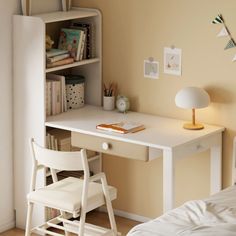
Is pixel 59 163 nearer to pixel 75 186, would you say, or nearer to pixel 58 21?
pixel 75 186

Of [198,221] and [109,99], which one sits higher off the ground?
[109,99]

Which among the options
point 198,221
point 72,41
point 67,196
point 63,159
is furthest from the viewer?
point 72,41

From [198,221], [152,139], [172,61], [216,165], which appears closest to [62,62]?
[172,61]

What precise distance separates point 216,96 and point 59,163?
1.07m

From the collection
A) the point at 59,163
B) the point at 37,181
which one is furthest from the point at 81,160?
the point at 37,181

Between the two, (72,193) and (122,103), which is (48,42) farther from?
(72,193)

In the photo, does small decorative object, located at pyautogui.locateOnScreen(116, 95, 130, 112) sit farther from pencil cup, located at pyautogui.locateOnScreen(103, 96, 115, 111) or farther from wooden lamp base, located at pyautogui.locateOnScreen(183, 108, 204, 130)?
wooden lamp base, located at pyautogui.locateOnScreen(183, 108, 204, 130)

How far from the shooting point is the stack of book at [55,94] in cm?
459

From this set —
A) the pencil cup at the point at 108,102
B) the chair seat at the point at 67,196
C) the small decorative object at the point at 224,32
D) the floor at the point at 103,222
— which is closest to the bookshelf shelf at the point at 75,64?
the pencil cup at the point at 108,102

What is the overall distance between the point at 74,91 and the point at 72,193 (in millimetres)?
946

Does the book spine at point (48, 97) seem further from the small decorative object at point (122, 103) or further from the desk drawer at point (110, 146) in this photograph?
the small decorative object at point (122, 103)

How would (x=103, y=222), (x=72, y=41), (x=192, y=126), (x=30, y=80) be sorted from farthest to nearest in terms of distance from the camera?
(x=103, y=222) < (x=72, y=41) < (x=30, y=80) < (x=192, y=126)

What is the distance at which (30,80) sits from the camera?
4512mm

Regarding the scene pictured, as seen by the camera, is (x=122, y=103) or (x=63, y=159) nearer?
(x=63, y=159)
